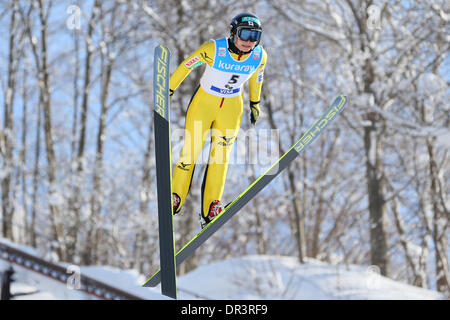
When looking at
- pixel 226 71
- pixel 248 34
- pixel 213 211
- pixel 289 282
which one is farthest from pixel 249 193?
pixel 289 282

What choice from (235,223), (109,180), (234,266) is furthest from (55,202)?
(235,223)

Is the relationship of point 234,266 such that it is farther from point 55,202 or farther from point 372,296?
point 55,202

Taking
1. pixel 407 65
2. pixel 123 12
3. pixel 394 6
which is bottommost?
pixel 407 65

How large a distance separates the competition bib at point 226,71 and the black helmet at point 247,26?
5.4 inches

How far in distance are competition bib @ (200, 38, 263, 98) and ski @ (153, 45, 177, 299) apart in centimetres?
37

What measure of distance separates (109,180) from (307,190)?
21.6 feet

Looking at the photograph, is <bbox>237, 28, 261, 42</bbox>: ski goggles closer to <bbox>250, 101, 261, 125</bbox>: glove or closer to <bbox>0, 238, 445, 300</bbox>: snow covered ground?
<bbox>250, 101, 261, 125</bbox>: glove

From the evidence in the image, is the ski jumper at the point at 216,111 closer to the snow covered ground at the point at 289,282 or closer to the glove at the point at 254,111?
the glove at the point at 254,111

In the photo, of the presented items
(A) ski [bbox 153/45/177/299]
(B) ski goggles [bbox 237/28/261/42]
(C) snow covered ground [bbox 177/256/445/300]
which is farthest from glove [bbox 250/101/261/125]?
(C) snow covered ground [bbox 177/256/445/300]

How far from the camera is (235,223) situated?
1900 cm

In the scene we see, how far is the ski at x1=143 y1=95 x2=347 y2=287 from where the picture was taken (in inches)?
138

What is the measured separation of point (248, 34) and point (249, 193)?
130cm
